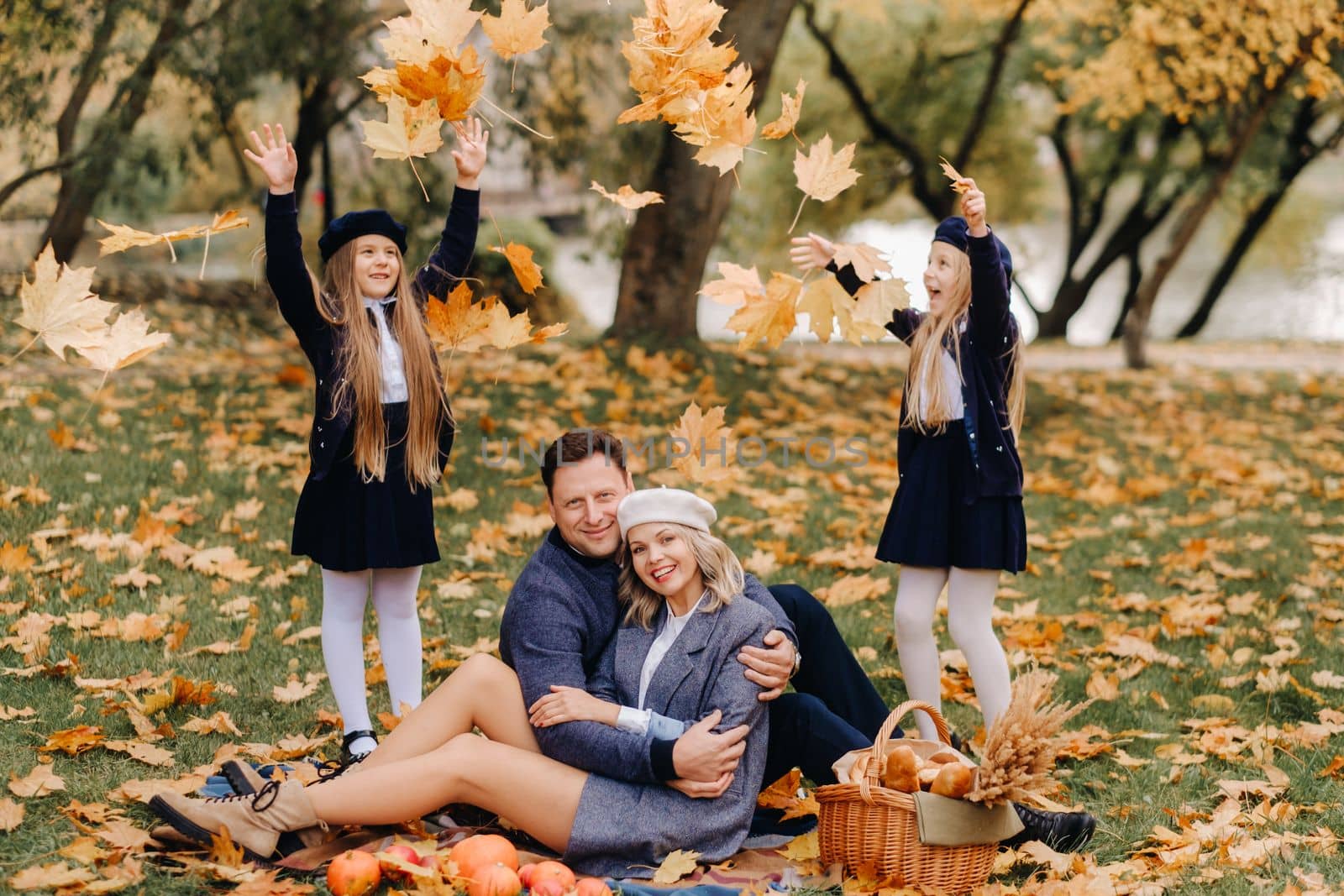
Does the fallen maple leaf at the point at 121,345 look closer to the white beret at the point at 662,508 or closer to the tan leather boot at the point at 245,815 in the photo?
the tan leather boot at the point at 245,815

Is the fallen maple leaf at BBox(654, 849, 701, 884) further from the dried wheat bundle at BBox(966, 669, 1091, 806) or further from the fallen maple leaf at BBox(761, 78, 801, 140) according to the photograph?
the fallen maple leaf at BBox(761, 78, 801, 140)

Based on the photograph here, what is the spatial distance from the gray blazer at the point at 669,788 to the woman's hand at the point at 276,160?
1450mm

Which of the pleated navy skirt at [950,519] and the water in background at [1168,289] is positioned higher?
the water in background at [1168,289]

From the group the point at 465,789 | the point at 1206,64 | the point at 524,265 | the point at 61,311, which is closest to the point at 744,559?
the point at 524,265

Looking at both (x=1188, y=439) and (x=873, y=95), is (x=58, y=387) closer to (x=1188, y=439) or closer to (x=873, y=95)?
(x=1188, y=439)

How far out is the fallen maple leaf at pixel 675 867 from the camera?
10.1ft

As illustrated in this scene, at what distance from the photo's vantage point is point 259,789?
317 cm

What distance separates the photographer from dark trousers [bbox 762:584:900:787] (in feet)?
11.2

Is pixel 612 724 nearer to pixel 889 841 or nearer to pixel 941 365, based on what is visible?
pixel 889 841

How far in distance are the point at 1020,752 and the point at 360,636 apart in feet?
6.39

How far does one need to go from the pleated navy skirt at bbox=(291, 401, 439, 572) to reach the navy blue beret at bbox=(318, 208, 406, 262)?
1.58ft

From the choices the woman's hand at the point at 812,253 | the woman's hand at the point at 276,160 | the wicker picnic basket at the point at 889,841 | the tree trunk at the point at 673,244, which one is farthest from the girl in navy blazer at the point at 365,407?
the tree trunk at the point at 673,244

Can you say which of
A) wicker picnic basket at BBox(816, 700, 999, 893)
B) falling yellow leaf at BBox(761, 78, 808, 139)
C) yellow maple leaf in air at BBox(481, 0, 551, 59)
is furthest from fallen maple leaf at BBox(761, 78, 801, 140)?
wicker picnic basket at BBox(816, 700, 999, 893)

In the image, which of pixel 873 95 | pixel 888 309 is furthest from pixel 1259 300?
pixel 888 309
